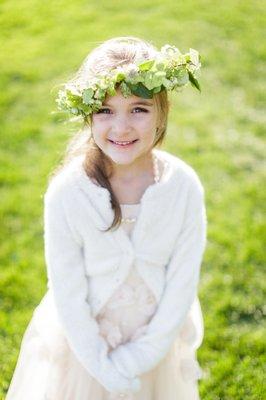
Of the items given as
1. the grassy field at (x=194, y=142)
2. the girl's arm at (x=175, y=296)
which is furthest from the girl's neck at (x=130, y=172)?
the grassy field at (x=194, y=142)

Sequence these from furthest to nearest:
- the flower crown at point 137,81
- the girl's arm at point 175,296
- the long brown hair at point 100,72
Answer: the girl's arm at point 175,296 → the long brown hair at point 100,72 → the flower crown at point 137,81

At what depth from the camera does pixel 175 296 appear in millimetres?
2695

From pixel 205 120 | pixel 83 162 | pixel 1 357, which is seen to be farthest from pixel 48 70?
pixel 83 162

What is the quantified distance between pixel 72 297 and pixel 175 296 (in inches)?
17.6

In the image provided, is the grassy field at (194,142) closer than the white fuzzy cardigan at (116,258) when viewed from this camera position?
No

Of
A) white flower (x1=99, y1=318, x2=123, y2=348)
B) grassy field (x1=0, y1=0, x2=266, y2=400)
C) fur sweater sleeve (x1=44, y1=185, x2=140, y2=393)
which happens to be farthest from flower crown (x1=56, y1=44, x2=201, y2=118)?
grassy field (x1=0, y1=0, x2=266, y2=400)

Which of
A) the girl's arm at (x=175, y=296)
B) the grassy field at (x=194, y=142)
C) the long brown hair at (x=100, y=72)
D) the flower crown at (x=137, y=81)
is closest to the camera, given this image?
the flower crown at (x=137, y=81)

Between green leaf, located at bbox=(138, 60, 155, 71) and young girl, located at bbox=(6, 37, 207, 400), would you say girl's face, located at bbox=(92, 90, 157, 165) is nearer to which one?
young girl, located at bbox=(6, 37, 207, 400)

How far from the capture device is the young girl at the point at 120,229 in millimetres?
2506

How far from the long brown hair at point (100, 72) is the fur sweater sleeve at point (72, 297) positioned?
0.61 ft

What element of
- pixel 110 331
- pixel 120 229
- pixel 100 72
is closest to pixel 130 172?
pixel 120 229

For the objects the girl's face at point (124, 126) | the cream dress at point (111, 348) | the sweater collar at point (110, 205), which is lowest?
the cream dress at point (111, 348)

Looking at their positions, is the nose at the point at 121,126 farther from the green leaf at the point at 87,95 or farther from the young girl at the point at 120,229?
the green leaf at the point at 87,95

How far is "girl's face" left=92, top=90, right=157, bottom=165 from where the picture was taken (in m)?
2.48
